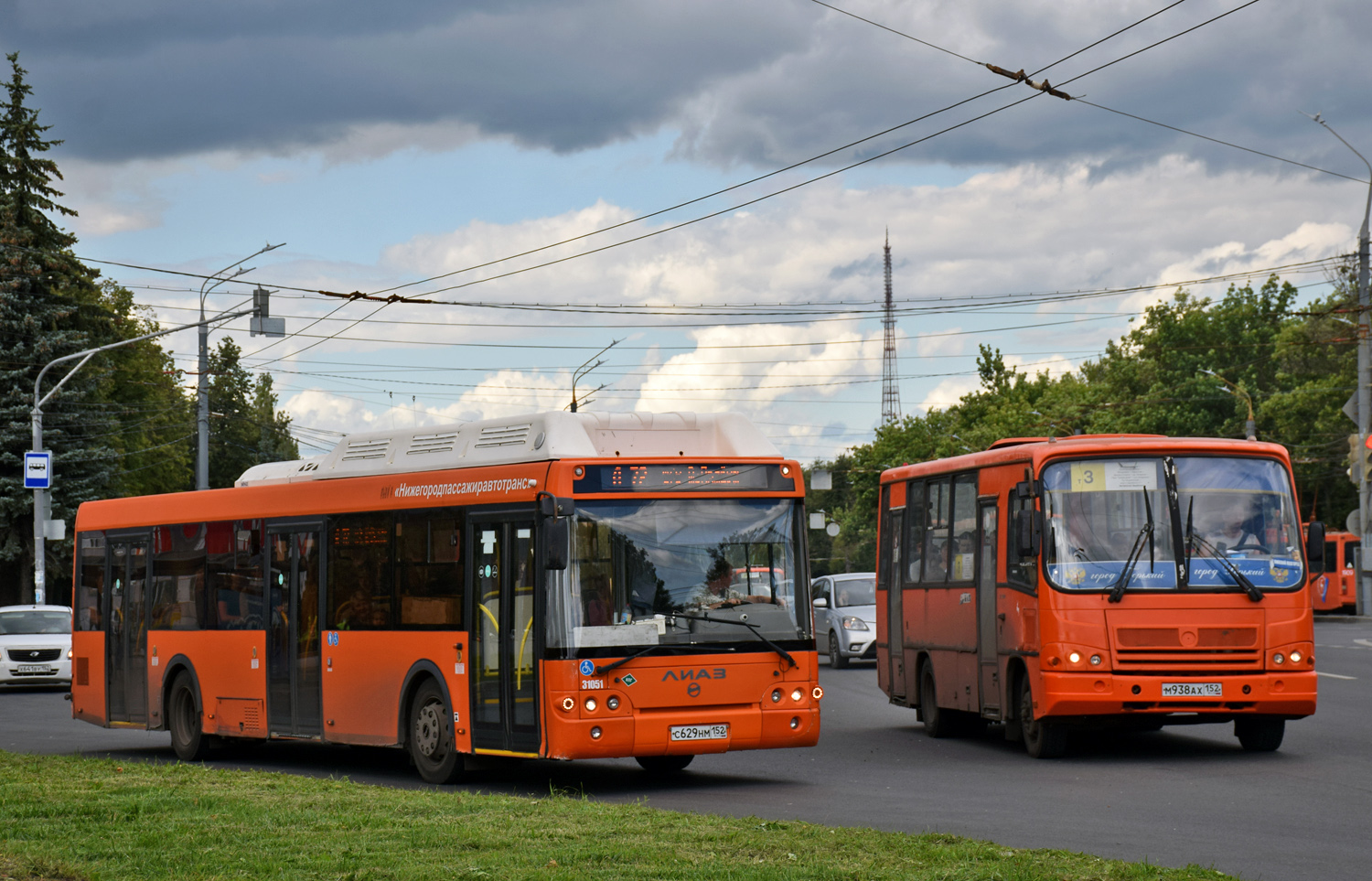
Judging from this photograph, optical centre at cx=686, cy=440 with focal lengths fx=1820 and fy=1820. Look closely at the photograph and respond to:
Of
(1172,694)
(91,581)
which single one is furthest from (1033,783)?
(91,581)

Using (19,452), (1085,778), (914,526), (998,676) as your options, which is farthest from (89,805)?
(19,452)

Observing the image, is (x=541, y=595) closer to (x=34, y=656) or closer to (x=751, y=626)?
(x=751, y=626)

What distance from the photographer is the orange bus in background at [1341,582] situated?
179 feet

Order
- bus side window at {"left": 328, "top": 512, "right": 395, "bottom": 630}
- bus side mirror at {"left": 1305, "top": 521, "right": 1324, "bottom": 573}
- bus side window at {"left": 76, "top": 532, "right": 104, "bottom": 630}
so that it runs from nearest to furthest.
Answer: bus side mirror at {"left": 1305, "top": 521, "right": 1324, "bottom": 573}
bus side window at {"left": 328, "top": 512, "right": 395, "bottom": 630}
bus side window at {"left": 76, "top": 532, "right": 104, "bottom": 630}

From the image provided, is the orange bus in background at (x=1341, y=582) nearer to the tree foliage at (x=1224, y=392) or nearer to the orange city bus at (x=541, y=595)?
the tree foliage at (x=1224, y=392)

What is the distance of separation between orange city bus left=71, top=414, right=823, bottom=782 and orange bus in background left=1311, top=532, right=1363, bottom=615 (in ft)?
138

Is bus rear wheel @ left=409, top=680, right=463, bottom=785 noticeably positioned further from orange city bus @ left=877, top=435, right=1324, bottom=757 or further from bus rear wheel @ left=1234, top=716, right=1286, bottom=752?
bus rear wheel @ left=1234, top=716, right=1286, bottom=752

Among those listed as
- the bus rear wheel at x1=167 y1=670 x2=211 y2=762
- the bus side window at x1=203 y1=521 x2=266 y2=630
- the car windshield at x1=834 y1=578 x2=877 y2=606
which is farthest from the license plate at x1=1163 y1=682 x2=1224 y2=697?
the car windshield at x1=834 y1=578 x2=877 y2=606

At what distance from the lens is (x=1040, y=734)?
15727 millimetres

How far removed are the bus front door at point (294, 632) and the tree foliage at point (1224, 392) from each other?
4909cm

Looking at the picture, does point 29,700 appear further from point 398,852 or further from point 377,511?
point 398,852

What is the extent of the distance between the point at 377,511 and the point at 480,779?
102 inches

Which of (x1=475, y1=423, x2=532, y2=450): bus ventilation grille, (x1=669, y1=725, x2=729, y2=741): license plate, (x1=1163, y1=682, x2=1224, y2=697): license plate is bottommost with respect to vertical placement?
(x1=669, y1=725, x2=729, y2=741): license plate

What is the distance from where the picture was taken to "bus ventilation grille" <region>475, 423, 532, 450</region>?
1422 cm
